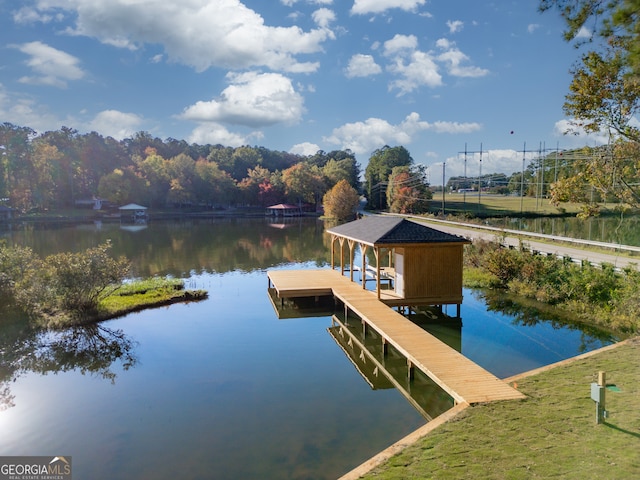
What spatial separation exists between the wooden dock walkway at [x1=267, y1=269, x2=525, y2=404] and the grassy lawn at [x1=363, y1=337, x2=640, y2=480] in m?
0.44

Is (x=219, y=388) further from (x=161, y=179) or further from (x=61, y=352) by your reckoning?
(x=161, y=179)

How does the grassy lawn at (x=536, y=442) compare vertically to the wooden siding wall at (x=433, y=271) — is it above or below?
below

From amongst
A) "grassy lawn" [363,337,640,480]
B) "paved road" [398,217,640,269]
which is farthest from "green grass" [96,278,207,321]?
"paved road" [398,217,640,269]

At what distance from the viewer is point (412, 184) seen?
5866cm

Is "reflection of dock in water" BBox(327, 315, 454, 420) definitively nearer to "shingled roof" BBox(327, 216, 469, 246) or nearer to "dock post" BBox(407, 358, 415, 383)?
"dock post" BBox(407, 358, 415, 383)

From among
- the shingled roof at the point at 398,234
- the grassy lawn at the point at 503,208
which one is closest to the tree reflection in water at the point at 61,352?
the shingled roof at the point at 398,234

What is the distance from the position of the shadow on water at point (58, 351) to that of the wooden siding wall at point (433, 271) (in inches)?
312

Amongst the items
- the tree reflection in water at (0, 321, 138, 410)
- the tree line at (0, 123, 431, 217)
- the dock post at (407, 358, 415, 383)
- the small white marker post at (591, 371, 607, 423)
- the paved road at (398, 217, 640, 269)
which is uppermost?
the tree line at (0, 123, 431, 217)

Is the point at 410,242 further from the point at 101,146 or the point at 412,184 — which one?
the point at 101,146

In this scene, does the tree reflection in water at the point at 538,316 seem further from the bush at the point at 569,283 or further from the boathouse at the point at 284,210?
the boathouse at the point at 284,210

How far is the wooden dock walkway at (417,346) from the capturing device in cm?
745

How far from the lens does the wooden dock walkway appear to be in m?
7.45

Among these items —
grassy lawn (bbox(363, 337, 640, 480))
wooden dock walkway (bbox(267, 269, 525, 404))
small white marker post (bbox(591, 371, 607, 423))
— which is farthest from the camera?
wooden dock walkway (bbox(267, 269, 525, 404))

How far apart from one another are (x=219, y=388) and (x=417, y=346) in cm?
417
